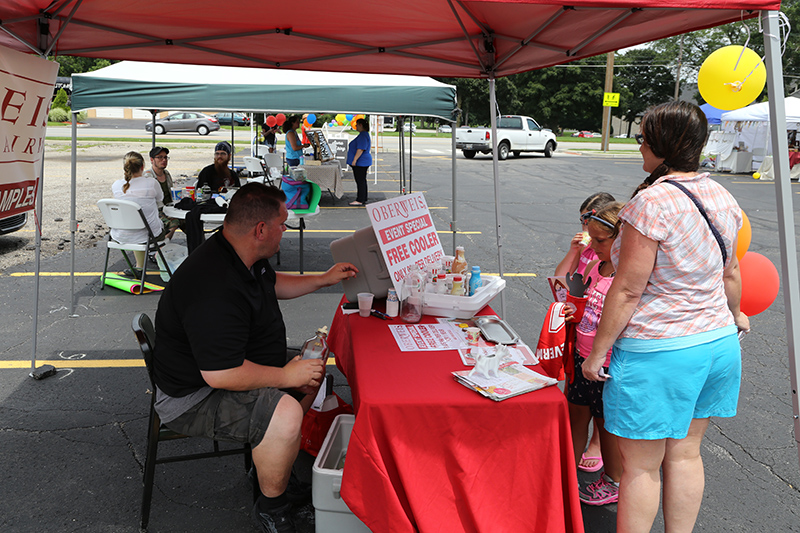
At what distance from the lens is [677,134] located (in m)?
2.02

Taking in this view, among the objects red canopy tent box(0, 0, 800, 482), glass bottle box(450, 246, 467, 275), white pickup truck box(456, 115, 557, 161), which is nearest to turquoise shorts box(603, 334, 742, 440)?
red canopy tent box(0, 0, 800, 482)

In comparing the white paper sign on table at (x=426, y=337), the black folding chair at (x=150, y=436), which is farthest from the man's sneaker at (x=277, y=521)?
the white paper sign on table at (x=426, y=337)

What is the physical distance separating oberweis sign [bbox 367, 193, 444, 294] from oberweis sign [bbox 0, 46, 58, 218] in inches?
76.6

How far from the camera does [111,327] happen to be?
510 cm

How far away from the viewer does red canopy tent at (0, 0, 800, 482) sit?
3.14m

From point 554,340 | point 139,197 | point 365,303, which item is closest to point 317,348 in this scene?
point 365,303

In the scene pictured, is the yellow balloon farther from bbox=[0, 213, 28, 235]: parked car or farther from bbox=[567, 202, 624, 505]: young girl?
bbox=[0, 213, 28, 235]: parked car

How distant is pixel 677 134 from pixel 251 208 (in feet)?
5.70

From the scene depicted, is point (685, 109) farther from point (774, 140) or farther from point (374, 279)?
point (374, 279)

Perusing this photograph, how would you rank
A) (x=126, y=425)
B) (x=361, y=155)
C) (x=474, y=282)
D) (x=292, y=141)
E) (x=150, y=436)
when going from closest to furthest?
(x=150, y=436), (x=474, y=282), (x=126, y=425), (x=361, y=155), (x=292, y=141)

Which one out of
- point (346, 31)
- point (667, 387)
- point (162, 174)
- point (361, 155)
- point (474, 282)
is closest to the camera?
point (667, 387)

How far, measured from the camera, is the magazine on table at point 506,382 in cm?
218

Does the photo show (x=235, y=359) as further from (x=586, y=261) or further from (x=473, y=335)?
(x=586, y=261)

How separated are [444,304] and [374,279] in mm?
462
